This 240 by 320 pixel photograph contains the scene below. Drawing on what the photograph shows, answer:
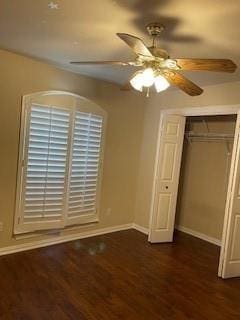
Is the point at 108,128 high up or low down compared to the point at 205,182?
up

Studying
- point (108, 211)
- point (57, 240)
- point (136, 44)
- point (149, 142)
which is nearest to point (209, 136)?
point (149, 142)

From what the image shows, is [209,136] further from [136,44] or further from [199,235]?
[136,44]

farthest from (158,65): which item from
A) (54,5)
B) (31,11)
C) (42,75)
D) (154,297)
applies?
(154,297)

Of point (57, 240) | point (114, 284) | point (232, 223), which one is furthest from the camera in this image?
point (57, 240)

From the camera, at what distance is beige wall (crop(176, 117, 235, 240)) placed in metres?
4.64

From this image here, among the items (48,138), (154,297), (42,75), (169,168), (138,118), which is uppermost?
(42,75)

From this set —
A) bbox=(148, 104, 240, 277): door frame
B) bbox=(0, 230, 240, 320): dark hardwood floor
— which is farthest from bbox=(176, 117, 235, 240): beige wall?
bbox=(148, 104, 240, 277): door frame

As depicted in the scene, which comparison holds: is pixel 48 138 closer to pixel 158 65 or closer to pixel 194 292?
pixel 158 65

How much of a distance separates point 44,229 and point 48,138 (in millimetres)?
1287

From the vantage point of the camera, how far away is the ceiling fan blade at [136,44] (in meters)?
1.76

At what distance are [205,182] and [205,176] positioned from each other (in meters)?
0.11

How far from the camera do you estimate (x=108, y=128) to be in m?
4.54

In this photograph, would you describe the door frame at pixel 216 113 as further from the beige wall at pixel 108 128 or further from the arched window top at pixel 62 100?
the arched window top at pixel 62 100

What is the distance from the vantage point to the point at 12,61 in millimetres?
3404
